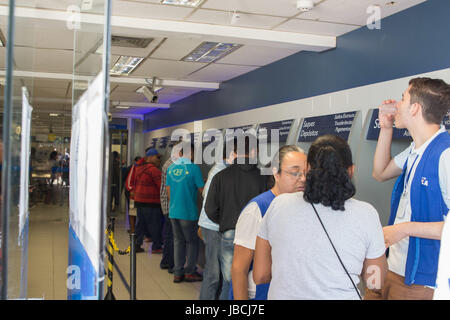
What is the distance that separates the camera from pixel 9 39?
2.92 feet

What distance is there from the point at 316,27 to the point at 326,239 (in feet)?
10.7

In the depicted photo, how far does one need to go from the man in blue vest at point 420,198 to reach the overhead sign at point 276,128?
3.31 metres

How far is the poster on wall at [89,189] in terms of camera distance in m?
0.90

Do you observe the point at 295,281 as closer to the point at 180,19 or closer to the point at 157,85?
the point at 180,19

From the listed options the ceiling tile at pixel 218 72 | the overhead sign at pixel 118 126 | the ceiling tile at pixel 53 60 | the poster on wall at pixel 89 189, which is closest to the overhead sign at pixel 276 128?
the ceiling tile at pixel 218 72

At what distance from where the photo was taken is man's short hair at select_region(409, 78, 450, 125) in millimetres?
2037

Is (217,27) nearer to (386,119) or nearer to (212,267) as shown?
(212,267)

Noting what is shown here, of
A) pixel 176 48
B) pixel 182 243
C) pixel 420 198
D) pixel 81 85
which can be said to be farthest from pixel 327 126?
pixel 81 85

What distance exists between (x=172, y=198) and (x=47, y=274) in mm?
1857

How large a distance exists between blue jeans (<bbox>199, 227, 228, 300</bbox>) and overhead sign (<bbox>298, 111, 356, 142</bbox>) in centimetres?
154

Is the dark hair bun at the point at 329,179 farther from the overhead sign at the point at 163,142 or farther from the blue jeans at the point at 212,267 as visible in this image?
the overhead sign at the point at 163,142

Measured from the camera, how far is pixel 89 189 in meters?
0.99

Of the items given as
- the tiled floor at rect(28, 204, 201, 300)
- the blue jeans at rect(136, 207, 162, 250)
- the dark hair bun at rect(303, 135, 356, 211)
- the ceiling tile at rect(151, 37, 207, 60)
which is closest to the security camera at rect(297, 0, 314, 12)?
the ceiling tile at rect(151, 37, 207, 60)

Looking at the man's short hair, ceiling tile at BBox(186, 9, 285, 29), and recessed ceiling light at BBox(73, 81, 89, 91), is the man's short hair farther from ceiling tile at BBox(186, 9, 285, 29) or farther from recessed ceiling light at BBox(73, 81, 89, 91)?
ceiling tile at BBox(186, 9, 285, 29)
